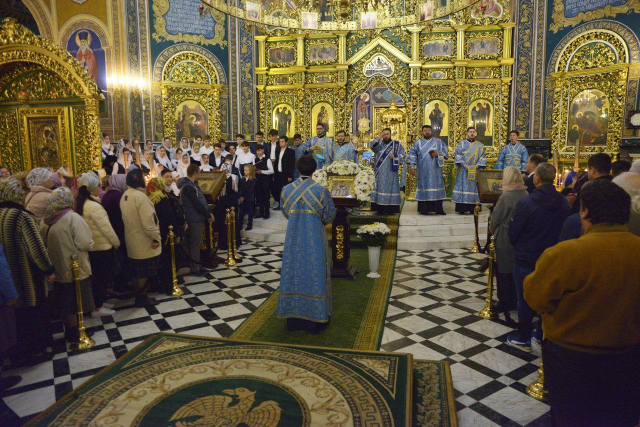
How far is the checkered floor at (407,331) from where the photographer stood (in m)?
3.80

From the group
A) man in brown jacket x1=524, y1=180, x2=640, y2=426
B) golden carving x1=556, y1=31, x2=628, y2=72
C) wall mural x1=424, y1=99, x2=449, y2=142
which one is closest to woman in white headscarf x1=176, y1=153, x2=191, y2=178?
wall mural x1=424, y1=99, x2=449, y2=142

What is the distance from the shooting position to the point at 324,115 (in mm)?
14922

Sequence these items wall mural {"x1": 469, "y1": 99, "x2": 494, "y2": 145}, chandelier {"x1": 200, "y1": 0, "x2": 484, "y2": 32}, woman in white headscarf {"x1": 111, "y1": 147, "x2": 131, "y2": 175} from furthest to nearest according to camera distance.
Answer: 1. wall mural {"x1": 469, "y1": 99, "x2": 494, "y2": 145}
2. woman in white headscarf {"x1": 111, "y1": 147, "x2": 131, "y2": 175}
3. chandelier {"x1": 200, "y1": 0, "x2": 484, "y2": 32}

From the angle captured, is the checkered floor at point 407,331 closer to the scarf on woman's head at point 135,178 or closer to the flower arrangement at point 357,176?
the flower arrangement at point 357,176

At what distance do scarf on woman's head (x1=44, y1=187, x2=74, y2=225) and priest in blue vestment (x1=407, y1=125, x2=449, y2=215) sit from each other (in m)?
7.44

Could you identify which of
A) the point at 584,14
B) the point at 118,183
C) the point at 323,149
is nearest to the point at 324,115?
the point at 323,149

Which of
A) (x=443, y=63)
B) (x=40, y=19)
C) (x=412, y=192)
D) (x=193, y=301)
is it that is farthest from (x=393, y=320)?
(x=40, y=19)

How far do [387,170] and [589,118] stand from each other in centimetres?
669

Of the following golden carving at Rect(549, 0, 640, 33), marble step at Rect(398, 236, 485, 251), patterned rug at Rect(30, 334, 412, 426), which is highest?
golden carving at Rect(549, 0, 640, 33)

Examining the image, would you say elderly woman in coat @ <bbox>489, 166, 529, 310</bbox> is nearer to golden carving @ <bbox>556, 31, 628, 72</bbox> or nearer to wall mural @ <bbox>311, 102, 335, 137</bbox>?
golden carving @ <bbox>556, 31, 628, 72</bbox>

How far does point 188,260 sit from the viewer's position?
24.3 ft

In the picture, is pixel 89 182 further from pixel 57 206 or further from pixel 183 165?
pixel 183 165

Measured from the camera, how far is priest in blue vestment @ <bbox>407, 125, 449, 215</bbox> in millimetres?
10242

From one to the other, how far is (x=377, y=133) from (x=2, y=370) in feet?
44.8
